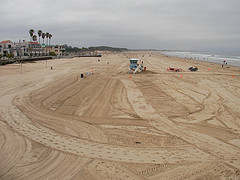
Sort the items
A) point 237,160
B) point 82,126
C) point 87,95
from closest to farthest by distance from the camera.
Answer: point 237,160 < point 82,126 < point 87,95

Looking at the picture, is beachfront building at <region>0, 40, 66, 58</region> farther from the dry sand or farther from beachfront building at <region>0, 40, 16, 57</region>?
the dry sand

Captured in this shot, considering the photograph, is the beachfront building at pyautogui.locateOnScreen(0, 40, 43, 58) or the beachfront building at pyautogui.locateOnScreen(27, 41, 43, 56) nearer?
the beachfront building at pyautogui.locateOnScreen(0, 40, 43, 58)

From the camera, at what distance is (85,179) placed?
5527 mm

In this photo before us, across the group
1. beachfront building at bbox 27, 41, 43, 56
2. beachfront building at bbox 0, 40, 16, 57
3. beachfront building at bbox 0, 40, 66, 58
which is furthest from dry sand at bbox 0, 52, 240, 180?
beachfront building at bbox 27, 41, 43, 56

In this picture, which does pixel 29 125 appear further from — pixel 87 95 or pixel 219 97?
pixel 219 97

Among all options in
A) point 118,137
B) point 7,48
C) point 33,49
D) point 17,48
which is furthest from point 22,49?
point 118,137

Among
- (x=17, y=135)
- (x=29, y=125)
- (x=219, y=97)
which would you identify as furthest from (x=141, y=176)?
(x=219, y=97)

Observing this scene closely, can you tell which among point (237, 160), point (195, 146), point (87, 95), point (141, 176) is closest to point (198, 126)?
point (195, 146)

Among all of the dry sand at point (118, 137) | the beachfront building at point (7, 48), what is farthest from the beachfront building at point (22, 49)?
the dry sand at point (118, 137)

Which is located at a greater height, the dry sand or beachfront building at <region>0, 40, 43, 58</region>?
beachfront building at <region>0, 40, 43, 58</region>

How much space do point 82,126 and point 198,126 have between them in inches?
218

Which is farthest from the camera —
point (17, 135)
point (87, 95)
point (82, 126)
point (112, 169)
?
point (87, 95)

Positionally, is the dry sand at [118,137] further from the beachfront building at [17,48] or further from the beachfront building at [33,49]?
the beachfront building at [33,49]

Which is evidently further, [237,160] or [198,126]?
[198,126]
